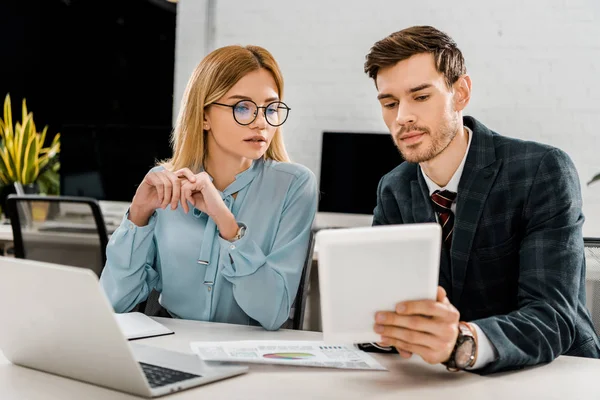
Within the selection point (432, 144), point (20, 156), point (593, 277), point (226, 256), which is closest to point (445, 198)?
point (432, 144)

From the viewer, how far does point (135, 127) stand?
12.6 feet

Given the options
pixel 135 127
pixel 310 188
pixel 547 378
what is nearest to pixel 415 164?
pixel 310 188

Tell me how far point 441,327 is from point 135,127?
3044 mm

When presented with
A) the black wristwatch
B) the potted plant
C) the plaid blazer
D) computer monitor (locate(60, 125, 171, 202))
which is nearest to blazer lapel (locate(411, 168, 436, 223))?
the plaid blazer

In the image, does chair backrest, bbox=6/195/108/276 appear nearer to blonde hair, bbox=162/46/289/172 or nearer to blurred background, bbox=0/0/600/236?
blurred background, bbox=0/0/600/236

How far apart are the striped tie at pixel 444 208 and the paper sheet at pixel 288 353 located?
40 cm

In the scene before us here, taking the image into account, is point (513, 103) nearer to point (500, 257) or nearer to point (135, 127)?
point (135, 127)

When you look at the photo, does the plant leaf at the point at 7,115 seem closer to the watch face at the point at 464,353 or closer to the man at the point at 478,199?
the man at the point at 478,199

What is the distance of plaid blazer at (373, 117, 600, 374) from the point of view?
133cm

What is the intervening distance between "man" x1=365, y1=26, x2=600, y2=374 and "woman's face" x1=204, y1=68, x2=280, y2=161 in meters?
0.30

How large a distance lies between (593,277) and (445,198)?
42 cm

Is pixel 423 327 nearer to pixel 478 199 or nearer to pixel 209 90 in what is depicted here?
pixel 478 199

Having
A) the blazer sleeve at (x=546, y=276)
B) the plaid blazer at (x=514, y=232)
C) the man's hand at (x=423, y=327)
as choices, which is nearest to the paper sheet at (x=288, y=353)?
the man's hand at (x=423, y=327)

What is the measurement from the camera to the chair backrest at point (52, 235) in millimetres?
2941
